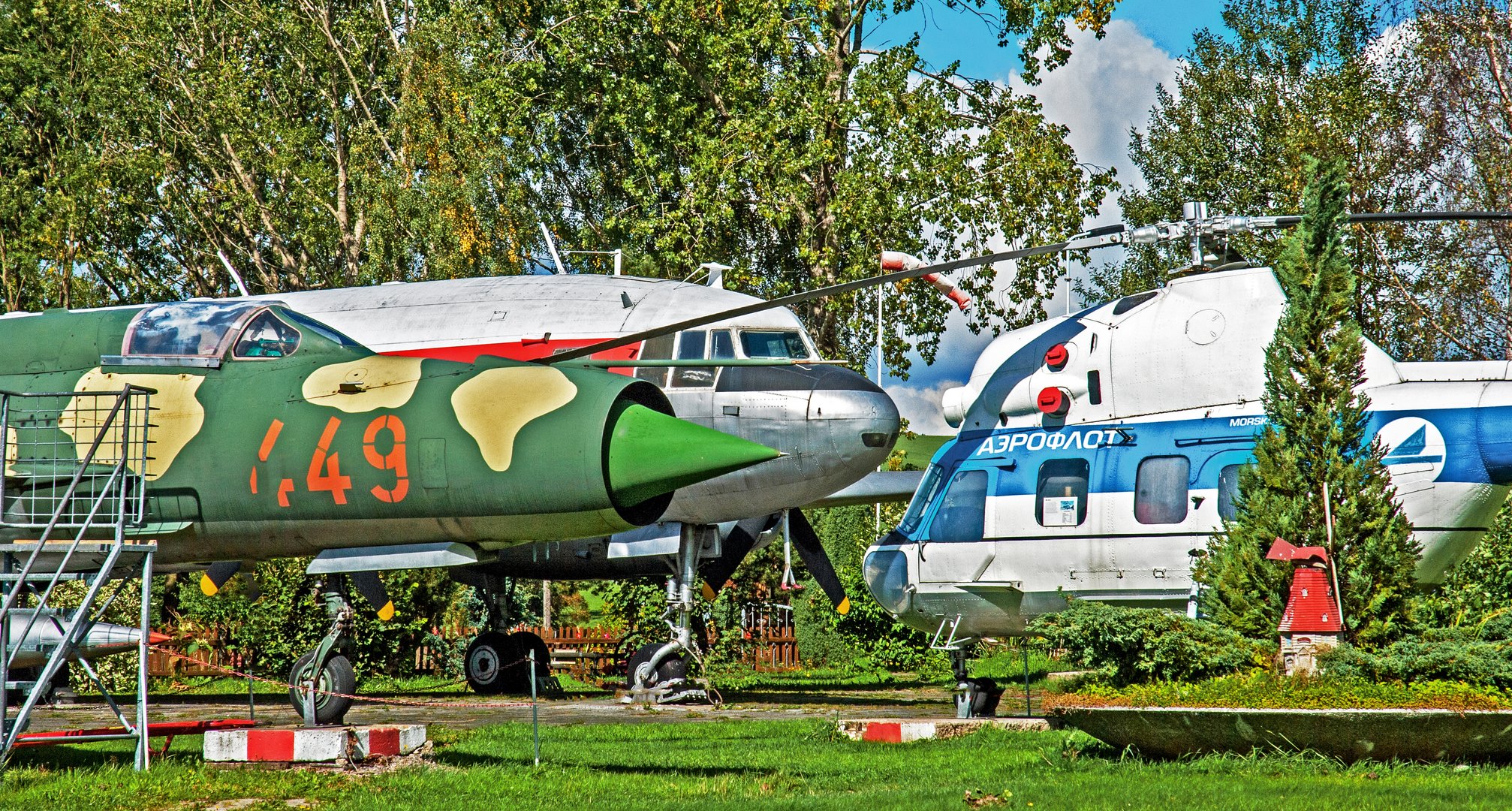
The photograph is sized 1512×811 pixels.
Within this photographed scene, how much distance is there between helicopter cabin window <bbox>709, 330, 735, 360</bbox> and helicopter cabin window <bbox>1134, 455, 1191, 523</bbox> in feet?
15.1

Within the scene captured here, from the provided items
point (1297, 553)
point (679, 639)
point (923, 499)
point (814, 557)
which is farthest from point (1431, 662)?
point (814, 557)

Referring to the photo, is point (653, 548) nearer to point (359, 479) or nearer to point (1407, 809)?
point (359, 479)

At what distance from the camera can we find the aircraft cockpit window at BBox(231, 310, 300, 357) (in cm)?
1105

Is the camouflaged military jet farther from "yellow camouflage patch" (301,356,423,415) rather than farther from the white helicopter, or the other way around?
the white helicopter

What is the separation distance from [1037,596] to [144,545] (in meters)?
7.76

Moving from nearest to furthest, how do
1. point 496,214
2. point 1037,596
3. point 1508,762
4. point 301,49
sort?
point 1508,762
point 1037,596
point 496,214
point 301,49

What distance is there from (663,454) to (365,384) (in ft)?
8.68

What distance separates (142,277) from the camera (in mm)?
41562

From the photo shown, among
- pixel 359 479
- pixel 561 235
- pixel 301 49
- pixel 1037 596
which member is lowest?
pixel 1037 596

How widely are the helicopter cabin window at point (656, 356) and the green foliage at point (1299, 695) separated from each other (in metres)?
6.55

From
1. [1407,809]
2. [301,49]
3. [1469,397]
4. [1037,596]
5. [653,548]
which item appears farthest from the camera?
[301,49]

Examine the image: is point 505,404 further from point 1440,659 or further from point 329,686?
point 1440,659

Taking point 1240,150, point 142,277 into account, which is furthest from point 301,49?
point 1240,150

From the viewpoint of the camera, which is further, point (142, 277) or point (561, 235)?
point (142, 277)
